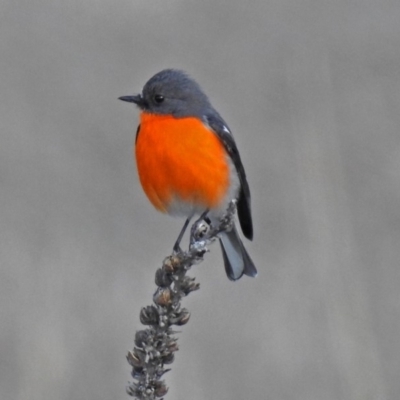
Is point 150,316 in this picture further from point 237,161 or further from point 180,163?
point 237,161

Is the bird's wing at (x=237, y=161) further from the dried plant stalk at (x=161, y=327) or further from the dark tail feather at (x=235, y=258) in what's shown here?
the dried plant stalk at (x=161, y=327)

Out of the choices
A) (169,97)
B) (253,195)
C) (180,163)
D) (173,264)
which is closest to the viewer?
(173,264)

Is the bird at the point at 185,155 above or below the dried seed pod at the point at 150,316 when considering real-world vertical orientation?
above

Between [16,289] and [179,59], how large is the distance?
3327 millimetres

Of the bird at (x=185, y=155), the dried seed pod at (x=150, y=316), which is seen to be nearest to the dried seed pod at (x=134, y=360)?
the dried seed pod at (x=150, y=316)

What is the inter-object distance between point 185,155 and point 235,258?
3.05 feet

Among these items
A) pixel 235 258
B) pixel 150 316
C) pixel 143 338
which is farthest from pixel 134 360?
pixel 235 258

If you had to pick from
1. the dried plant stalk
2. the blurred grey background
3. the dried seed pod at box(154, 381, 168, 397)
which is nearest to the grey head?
the blurred grey background

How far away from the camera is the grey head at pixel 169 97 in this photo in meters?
5.41

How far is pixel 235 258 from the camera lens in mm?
5832

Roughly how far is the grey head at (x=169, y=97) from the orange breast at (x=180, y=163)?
67 millimetres

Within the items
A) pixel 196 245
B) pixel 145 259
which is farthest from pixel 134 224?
pixel 196 245

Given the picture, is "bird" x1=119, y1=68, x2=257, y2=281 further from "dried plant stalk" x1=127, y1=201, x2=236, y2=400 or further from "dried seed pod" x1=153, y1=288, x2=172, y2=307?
"dried seed pod" x1=153, y1=288, x2=172, y2=307

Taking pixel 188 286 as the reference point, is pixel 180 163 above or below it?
above
